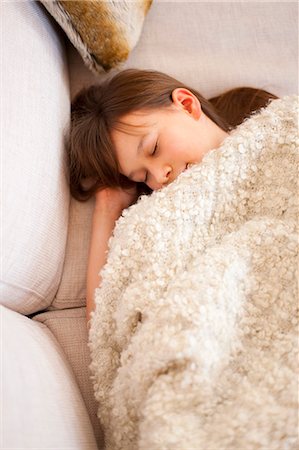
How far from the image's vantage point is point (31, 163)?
0.86m

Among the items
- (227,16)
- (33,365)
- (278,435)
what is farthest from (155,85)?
(278,435)

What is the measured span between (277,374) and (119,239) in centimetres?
35

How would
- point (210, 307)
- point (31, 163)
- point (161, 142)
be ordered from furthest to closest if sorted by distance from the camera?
point (161, 142) → point (31, 163) → point (210, 307)

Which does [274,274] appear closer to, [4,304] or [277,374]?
[277,374]

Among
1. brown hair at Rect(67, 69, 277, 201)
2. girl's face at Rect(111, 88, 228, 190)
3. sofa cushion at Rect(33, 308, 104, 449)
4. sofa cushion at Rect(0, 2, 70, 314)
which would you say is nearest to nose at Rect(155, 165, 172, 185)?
girl's face at Rect(111, 88, 228, 190)

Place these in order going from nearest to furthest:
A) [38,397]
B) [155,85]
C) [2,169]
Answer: [38,397] < [2,169] < [155,85]

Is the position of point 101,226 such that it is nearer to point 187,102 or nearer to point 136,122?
point 136,122

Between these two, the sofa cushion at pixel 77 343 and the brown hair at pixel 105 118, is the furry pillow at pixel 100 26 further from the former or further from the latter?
the sofa cushion at pixel 77 343

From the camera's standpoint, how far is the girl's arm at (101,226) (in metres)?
0.91

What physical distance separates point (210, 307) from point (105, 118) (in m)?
0.56

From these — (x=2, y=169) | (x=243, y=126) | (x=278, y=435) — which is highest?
(x=2, y=169)

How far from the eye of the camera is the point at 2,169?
0.79 meters

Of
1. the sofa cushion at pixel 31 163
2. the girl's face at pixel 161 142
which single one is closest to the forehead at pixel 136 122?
the girl's face at pixel 161 142

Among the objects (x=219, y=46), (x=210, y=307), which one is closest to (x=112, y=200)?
(x=210, y=307)
